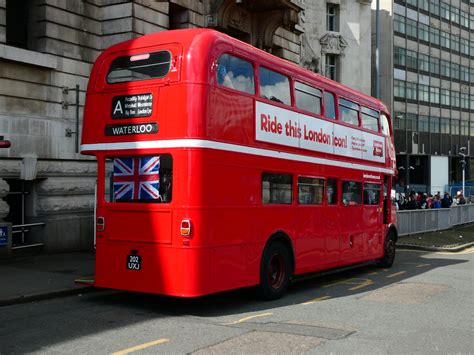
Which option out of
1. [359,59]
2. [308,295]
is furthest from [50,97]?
[359,59]

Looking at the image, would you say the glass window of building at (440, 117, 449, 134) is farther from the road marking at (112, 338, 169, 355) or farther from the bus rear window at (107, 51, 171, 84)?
the road marking at (112, 338, 169, 355)

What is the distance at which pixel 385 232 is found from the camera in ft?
49.6

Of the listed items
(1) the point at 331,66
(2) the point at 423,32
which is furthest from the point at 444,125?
(1) the point at 331,66

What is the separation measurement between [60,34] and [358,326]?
1159cm

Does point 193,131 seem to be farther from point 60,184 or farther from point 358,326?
point 60,184

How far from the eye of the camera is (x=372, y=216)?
14305 millimetres

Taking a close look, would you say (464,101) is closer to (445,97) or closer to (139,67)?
(445,97)

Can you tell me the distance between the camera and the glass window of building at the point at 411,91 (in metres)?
61.9

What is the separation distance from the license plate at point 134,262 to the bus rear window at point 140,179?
89cm

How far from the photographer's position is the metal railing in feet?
77.3

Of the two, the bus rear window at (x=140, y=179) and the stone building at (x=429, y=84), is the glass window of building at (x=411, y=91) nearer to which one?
the stone building at (x=429, y=84)

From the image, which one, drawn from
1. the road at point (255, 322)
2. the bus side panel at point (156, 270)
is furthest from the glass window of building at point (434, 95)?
the bus side panel at point (156, 270)

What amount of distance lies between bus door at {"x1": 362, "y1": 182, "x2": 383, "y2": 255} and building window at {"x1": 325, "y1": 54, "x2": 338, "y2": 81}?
96.6 feet

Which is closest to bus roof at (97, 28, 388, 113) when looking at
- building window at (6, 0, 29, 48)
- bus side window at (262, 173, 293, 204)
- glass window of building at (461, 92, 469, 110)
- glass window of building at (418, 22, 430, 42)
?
bus side window at (262, 173, 293, 204)
